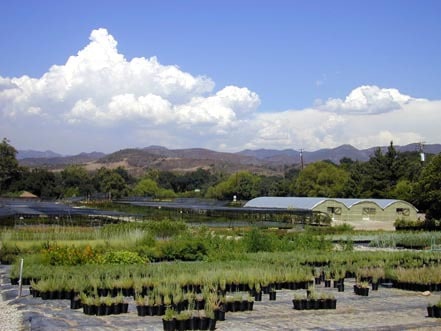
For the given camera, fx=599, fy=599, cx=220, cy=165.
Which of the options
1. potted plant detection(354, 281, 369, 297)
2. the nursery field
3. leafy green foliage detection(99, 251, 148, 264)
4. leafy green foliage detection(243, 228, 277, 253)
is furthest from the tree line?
potted plant detection(354, 281, 369, 297)

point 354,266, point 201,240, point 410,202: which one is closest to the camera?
point 354,266

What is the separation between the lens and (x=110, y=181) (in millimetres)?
100250

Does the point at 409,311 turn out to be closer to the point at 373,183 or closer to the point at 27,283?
the point at 27,283

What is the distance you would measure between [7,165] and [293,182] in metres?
48.6

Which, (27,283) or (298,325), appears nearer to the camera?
(298,325)

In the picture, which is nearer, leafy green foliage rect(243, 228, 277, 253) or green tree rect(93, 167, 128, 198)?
leafy green foliage rect(243, 228, 277, 253)

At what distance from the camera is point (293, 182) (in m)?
92.5

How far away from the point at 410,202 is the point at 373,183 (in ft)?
26.8

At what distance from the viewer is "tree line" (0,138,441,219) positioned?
50.7m

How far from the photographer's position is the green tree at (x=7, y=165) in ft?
330

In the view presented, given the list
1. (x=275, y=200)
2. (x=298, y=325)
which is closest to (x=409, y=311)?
(x=298, y=325)

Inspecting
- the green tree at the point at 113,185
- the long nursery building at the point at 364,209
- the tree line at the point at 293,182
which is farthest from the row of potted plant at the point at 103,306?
the green tree at the point at 113,185

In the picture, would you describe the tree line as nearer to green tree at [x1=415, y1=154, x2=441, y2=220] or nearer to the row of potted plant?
green tree at [x1=415, y1=154, x2=441, y2=220]

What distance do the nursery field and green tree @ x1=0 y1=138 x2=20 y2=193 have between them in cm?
8005
